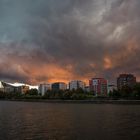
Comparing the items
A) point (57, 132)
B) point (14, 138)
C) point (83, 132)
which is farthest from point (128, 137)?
point (14, 138)

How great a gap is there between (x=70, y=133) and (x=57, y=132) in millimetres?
2404

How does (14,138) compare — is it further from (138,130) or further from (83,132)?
(138,130)

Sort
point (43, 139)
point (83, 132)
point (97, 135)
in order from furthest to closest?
point (83, 132)
point (97, 135)
point (43, 139)

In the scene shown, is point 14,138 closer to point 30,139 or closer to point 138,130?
point 30,139

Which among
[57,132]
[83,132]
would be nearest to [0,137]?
[57,132]

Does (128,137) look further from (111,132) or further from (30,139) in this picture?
(30,139)

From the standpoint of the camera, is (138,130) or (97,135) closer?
(97,135)

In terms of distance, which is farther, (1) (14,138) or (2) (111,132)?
(2) (111,132)

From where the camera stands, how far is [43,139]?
126 ft

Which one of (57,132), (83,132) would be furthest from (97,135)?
(57,132)

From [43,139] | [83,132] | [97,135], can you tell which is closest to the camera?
[43,139]

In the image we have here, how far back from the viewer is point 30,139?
38.7 meters

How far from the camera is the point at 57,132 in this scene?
4425 cm

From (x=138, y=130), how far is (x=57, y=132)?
13920 mm
